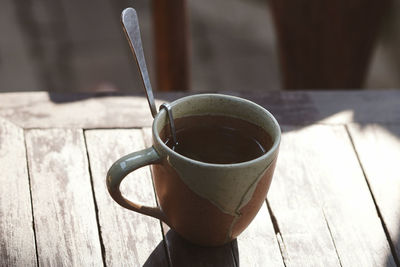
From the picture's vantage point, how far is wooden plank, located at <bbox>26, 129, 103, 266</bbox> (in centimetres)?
62

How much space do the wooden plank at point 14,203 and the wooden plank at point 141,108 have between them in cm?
4

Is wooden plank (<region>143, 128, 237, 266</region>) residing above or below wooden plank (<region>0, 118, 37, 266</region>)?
below

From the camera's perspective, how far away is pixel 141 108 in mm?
841

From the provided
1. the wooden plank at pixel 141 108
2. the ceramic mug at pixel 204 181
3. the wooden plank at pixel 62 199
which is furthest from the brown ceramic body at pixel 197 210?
the wooden plank at pixel 141 108

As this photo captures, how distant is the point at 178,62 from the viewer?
142 centimetres

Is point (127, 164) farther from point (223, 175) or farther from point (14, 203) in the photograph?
point (14, 203)

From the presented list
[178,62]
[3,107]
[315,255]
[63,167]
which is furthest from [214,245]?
[178,62]

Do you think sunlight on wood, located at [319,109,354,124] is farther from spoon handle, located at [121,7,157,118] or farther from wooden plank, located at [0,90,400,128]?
spoon handle, located at [121,7,157,118]

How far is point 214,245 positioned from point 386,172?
28 cm

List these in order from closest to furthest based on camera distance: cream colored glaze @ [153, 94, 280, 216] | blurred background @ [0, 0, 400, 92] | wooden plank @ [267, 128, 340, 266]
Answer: cream colored glaze @ [153, 94, 280, 216], wooden plank @ [267, 128, 340, 266], blurred background @ [0, 0, 400, 92]

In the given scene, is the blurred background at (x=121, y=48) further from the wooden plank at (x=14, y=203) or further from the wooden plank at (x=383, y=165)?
the wooden plank at (x=14, y=203)

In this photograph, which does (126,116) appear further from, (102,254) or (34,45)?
(34,45)

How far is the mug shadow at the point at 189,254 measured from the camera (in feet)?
2.03

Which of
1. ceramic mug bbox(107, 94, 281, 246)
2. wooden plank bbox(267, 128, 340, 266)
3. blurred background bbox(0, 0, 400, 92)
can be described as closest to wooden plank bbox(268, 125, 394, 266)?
wooden plank bbox(267, 128, 340, 266)
